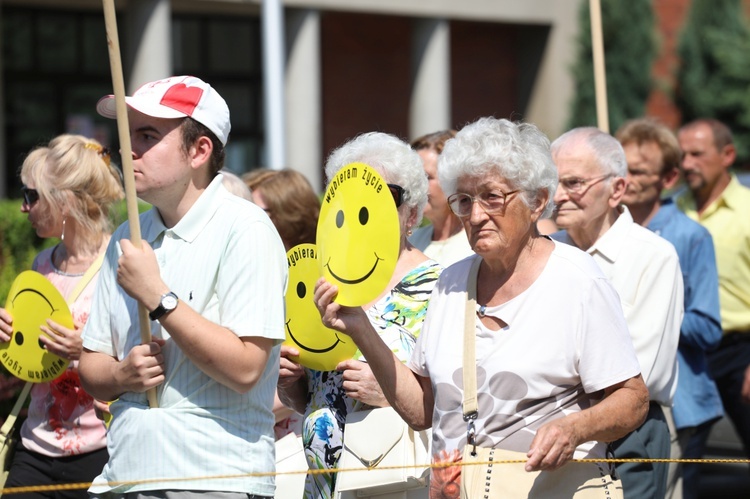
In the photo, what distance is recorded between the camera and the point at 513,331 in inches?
126

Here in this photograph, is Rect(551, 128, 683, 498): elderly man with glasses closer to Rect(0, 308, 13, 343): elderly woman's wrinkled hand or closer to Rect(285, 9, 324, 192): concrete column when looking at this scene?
Rect(0, 308, 13, 343): elderly woman's wrinkled hand

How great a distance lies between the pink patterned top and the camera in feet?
14.1

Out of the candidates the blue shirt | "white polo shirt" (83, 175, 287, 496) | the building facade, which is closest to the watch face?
"white polo shirt" (83, 175, 287, 496)

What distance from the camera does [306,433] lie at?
3965mm

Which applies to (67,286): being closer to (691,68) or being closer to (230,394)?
(230,394)

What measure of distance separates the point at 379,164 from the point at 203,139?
34.3 inches

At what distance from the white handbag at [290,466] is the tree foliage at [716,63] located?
15.2 metres

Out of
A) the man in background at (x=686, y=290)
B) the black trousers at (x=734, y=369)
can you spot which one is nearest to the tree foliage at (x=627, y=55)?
the black trousers at (x=734, y=369)

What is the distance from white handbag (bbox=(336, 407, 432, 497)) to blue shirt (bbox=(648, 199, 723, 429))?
6.04 ft

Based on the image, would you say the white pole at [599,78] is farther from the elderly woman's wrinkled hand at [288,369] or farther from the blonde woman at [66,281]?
the blonde woman at [66,281]

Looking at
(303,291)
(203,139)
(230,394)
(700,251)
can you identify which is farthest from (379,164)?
(700,251)

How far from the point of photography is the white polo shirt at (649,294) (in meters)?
4.25

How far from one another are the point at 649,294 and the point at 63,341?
2157mm

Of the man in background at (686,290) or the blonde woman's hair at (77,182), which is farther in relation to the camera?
the man in background at (686,290)
